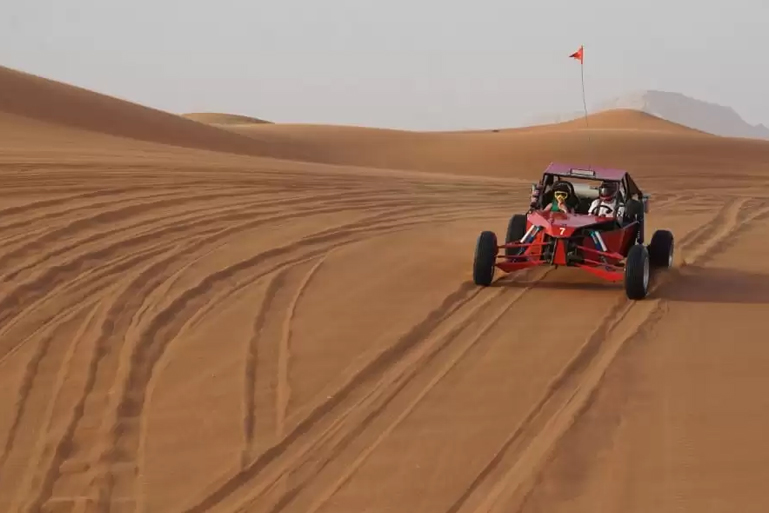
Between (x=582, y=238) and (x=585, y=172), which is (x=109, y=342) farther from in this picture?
(x=585, y=172)

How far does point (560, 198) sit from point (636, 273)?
172cm

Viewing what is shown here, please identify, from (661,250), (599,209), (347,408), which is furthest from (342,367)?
(661,250)

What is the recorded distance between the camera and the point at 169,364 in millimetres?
6977

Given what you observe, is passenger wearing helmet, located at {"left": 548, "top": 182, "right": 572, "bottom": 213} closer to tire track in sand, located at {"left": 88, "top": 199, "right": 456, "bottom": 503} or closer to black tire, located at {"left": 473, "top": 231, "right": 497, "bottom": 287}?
black tire, located at {"left": 473, "top": 231, "right": 497, "bottom": 287}

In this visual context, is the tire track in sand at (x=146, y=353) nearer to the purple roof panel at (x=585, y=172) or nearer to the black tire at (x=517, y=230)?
the black tire at (x=517, y=230)

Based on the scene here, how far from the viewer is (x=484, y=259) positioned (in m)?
9.77

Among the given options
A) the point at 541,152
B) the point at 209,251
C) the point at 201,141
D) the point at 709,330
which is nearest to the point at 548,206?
the point at 709,330

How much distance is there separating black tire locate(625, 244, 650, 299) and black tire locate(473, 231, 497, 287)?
135 centimetres

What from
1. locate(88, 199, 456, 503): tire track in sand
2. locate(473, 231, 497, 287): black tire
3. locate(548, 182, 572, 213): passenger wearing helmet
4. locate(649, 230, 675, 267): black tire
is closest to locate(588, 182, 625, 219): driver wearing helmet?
locate(548, 182, 572, 213): passenger wearing helmet

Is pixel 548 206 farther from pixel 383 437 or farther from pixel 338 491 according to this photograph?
pixel 338 491

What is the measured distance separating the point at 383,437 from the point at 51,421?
2.06 meters

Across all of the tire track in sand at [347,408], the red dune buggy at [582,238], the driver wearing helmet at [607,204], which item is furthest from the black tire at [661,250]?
the tire track in sand at [347,408]

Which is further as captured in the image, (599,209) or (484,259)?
(599,209)

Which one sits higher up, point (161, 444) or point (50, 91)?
point (50, 91)
